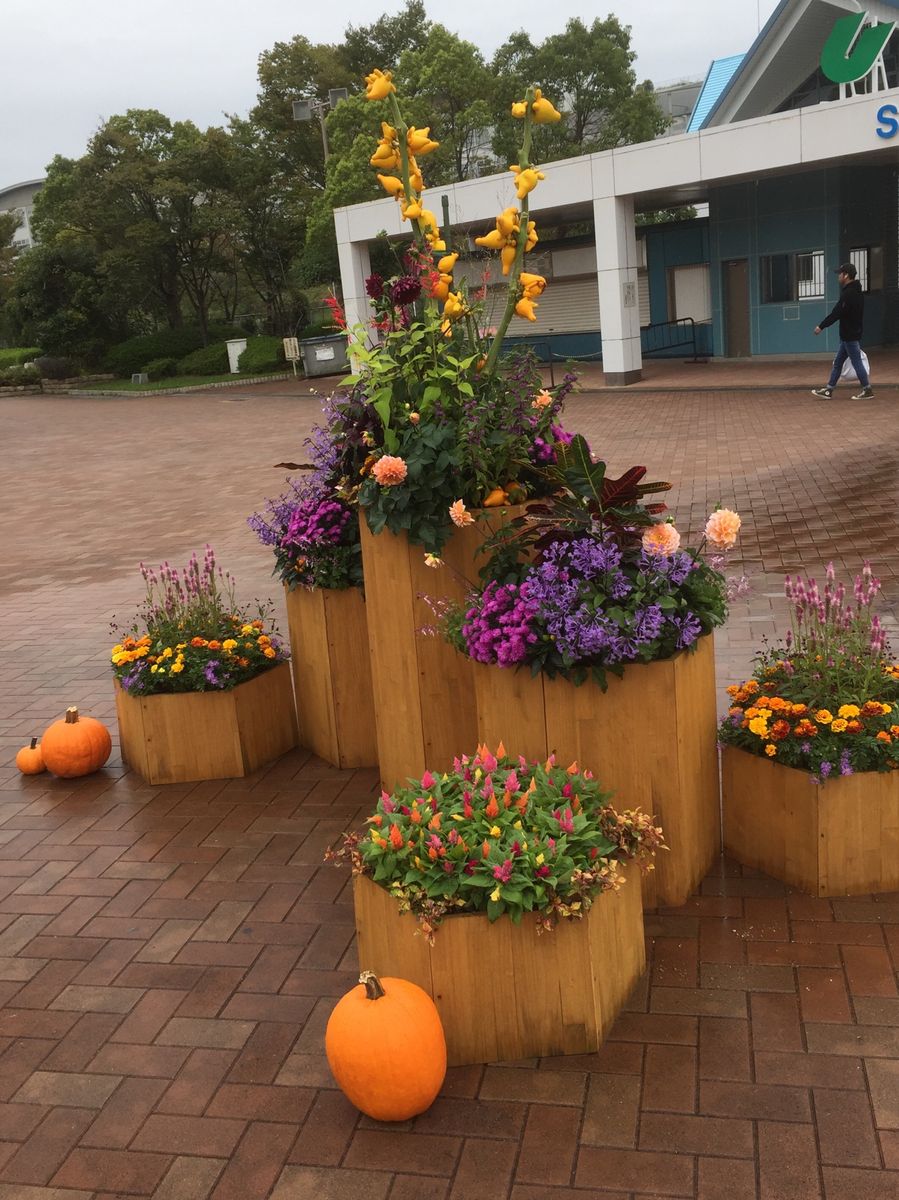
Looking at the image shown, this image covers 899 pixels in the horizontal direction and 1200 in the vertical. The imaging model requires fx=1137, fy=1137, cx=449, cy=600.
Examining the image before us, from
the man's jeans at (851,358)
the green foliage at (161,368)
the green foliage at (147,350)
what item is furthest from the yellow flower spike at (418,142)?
the green foliage at (147,350)

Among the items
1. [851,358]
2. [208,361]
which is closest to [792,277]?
[851,358]

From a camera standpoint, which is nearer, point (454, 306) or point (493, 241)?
point (493, 241)

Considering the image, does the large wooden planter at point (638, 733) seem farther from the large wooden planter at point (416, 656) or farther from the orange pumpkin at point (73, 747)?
the orange pumpkin at point (73, 747)

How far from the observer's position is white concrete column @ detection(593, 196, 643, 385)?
22.8 metres

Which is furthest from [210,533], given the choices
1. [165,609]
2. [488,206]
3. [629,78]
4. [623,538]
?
[629,78]

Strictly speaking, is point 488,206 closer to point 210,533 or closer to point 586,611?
point 210,533

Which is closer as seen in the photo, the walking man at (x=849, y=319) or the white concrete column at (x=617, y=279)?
the walking man at (x=849, y=319)

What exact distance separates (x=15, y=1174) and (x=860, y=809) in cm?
280

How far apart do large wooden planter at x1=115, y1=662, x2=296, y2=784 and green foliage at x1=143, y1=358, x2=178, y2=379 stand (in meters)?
34.9

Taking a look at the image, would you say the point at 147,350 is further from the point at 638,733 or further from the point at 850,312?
the point at 638,733

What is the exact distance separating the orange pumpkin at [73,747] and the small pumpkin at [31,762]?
0.14 m

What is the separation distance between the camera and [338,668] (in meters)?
5.39

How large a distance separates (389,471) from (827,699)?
1753 millimetres

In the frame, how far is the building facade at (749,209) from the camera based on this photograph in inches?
818
